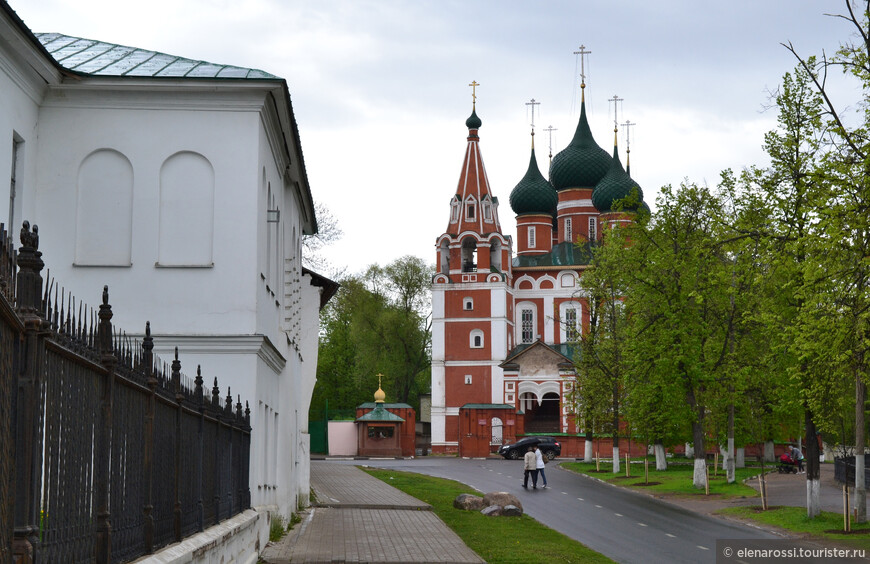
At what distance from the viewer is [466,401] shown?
241 ft

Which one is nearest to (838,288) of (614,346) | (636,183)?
(614,346)

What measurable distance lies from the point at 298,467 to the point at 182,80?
485 inches

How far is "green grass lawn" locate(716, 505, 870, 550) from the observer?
64.5ft

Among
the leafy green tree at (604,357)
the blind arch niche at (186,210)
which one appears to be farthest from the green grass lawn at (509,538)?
the leafy green tree at (604,357)

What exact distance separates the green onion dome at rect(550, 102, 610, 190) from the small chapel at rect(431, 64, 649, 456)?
181cm

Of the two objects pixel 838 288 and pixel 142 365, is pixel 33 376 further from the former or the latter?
pixel 838 288

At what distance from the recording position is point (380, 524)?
21.3 metres

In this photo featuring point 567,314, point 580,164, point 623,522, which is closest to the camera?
point 623,522

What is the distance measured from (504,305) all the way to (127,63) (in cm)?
5976

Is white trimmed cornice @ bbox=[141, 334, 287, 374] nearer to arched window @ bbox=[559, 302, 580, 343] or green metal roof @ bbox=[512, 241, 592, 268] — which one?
arched window @ bbox=[559, 302, 580, 343]

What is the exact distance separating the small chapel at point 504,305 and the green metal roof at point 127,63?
A: 49.5 m

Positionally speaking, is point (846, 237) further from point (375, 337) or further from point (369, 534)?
point (375, 337)

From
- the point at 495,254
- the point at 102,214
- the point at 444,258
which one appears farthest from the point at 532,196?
the point at 102,214

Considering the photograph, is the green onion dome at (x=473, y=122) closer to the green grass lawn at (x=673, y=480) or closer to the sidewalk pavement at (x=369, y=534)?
the green grass lawn at (x=673, y=480)
